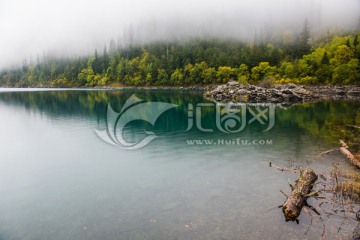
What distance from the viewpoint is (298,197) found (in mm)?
14883

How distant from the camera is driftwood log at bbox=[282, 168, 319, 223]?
13961mm

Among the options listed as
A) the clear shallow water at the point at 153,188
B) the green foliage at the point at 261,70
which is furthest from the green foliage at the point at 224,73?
the clear shallow water at the point at 153,188

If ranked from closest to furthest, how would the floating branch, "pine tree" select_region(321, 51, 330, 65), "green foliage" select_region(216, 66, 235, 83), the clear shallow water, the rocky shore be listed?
the clear shallow water, the floating branch, the rocky shore, "pine tree" select_region(321, 51, 330, 65), "green foliage" select_region(216, 66, 235, 83)

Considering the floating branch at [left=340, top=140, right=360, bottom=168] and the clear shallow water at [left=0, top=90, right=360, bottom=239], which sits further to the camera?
the floating branch at [left=340, top=140, right=360, bottom=168]

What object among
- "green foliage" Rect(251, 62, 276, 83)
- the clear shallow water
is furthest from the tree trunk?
"green foliage" Rect(251, 62, 276, 83)

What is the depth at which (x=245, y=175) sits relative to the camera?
20.3 meters

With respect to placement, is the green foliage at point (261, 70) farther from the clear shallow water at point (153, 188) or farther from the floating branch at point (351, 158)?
the floating branch at point (351, 158)

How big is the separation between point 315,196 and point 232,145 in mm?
14519

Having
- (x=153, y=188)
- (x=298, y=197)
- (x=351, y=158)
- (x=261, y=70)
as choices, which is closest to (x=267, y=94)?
(x=261, y=70)

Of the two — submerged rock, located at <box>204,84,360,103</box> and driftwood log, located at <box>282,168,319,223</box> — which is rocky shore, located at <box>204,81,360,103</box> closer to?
submerged rock, located at <box>204,84,360,103</box>

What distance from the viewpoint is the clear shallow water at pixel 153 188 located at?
43.2 feet

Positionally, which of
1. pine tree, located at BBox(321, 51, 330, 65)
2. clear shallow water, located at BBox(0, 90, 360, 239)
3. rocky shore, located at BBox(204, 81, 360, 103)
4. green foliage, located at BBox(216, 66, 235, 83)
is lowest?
clear shallow water, located at BBox(0, 90, 360, 239)

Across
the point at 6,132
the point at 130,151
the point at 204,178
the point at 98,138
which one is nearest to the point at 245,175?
the point at 204,178

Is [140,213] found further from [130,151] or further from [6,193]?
[130,151]
